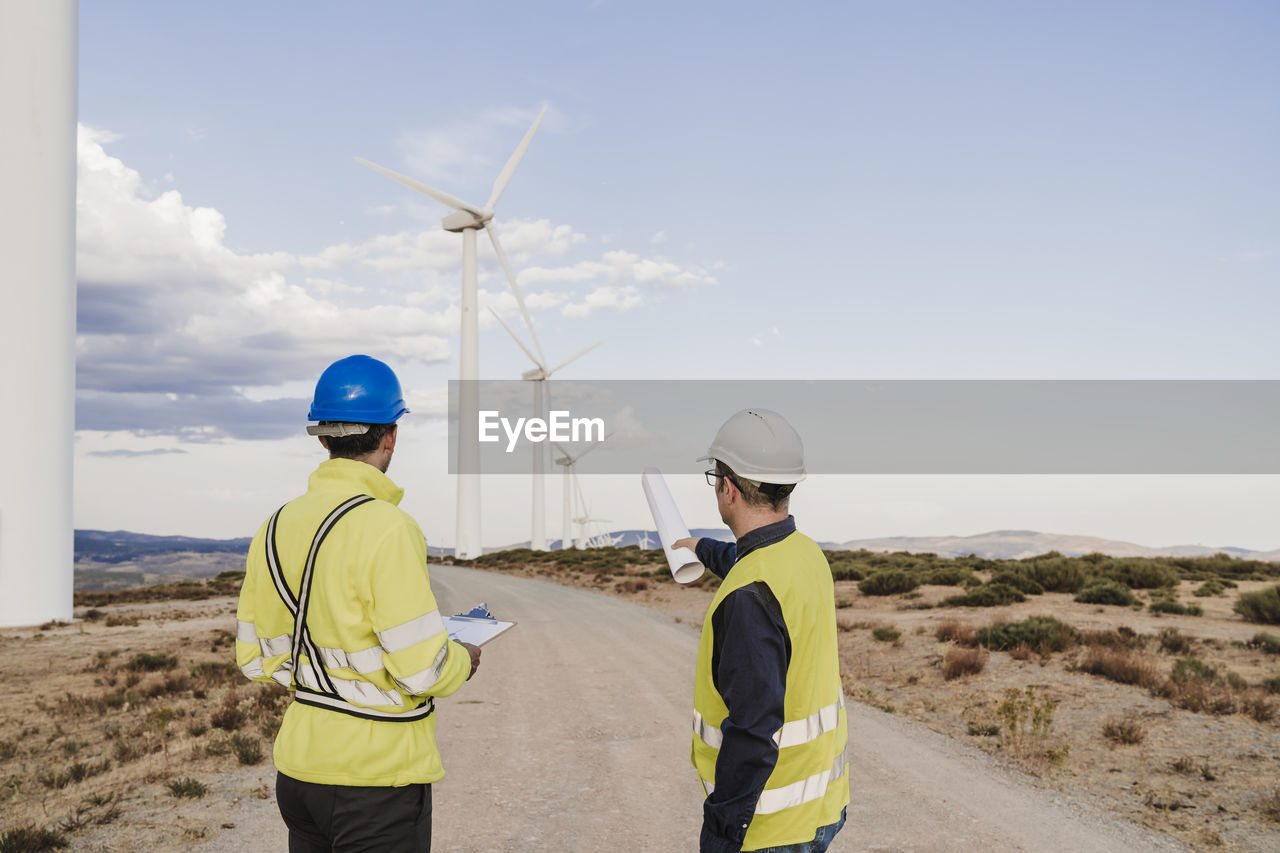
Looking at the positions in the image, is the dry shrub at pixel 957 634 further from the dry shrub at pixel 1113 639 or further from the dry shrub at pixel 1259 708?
the dry shrub at pixel 1259 708

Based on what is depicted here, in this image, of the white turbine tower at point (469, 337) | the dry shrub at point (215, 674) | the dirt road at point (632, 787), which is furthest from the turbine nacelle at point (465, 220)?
the dirt road at point (632, 787)

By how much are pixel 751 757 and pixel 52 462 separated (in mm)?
26598

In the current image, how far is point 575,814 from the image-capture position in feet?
21.5

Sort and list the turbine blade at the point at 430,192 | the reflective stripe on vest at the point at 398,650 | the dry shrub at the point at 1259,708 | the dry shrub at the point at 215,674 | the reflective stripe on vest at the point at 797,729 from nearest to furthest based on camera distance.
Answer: the reflective stripe on vest at the point at 398,650
the reflective stripe on vest at the point at 797,729
the dry shrub at the point at 1259,708
the dry shrub at the point at 215,674
the turbine blade at the point at 430,192

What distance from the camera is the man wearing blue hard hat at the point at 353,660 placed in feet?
8.55

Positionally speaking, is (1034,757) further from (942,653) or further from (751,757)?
(751,757)

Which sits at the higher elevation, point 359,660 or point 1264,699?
point 359,660

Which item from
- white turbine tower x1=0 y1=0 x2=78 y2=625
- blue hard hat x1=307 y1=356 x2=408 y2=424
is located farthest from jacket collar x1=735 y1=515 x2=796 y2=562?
white turbine tower x1=0 y1=0 x2=78 y2=625

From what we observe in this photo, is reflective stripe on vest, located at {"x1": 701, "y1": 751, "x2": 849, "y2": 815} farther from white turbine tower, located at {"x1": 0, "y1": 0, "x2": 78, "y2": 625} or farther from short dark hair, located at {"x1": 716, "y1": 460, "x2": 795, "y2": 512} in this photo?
white turbine tower, located at {"x1": 0, "y1": 0, "x2": 78, "y2": 625}

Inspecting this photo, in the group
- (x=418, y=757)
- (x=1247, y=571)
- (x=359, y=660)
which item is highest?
Result: (x=359, y=660)

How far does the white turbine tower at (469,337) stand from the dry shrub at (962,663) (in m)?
41.8

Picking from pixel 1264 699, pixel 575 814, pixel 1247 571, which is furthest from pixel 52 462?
pixel 1247 571

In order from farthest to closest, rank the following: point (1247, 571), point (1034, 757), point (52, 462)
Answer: point (1247, 571), point (52, 462), point (1034, 757)

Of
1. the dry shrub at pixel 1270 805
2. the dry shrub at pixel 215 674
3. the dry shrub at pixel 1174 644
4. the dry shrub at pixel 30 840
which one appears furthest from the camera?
the dry shrub at pixel 1174 644
